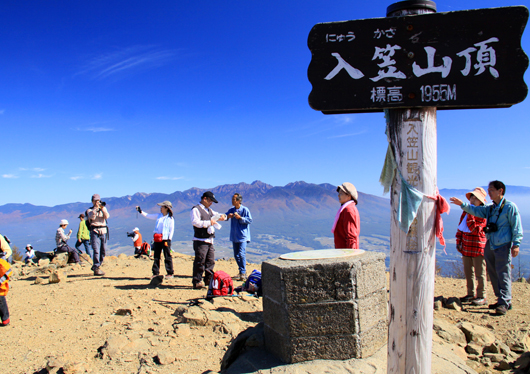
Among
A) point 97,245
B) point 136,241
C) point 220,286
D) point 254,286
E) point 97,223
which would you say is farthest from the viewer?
point 136,241

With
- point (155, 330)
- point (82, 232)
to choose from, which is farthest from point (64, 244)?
point (155, 330)

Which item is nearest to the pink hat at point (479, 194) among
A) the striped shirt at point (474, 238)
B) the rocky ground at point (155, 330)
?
the striped shirt at point (474, 238)

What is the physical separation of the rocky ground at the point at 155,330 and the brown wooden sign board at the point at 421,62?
2.63m

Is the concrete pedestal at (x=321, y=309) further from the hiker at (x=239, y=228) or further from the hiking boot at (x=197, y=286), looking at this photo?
the hiker at (x=239, y=228)

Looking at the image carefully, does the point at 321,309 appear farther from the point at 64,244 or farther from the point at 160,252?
the point at 64,244

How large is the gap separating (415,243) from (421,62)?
52.1 inches

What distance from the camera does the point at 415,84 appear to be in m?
2.21

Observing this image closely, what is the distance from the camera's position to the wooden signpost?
2.15 m

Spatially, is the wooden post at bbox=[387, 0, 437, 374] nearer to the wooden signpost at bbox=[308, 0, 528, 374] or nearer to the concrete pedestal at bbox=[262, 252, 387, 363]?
the wooden signpost at bbox=[308, 0, 528, 374]

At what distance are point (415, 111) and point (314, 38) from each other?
950 millimetres

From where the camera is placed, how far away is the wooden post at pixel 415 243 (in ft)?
7.42

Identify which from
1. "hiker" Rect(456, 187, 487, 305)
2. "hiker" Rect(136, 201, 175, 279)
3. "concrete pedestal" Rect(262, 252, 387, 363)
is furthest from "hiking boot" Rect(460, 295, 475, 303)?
"hiker" Rect(136, 201, 175, 279)

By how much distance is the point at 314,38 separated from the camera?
2383 millimetres

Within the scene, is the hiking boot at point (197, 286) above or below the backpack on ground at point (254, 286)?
below
